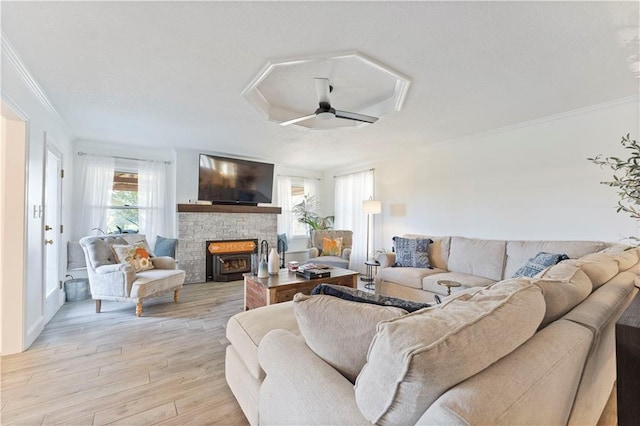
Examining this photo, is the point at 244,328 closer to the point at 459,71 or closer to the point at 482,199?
the point at 459,71

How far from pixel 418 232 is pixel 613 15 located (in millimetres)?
3339

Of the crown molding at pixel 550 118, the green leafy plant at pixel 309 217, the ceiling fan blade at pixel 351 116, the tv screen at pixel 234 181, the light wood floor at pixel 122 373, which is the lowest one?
the light wood floor at pixel 122 373

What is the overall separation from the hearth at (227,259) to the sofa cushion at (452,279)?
3.32 m

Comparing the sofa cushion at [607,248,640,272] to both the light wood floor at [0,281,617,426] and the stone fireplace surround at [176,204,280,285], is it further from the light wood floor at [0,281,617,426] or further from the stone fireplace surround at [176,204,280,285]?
the stone fireplace surround at [176,204,280,285]

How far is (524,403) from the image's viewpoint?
654 mm

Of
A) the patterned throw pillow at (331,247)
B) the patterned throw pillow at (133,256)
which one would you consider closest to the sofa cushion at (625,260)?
the patterned throw pillow at (331,247)

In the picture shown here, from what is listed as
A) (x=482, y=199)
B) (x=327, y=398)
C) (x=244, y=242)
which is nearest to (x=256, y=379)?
(x=327, y=398)

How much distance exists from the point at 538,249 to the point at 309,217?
4.38 m

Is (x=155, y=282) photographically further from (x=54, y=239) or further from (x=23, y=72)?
(x=23, y=72)

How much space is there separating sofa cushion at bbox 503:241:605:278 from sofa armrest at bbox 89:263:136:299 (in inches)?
172

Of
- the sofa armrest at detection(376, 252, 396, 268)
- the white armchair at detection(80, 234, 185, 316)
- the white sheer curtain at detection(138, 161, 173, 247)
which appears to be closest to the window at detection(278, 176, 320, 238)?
the white sheer curtain at detection(138, 161, 173, 247)

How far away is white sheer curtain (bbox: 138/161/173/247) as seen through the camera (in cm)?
483

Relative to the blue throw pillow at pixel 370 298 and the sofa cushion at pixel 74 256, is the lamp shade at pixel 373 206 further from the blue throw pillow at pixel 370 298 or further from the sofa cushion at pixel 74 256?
the sofa cushion at pixel 74 256

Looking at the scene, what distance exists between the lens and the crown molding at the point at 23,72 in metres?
1.96
